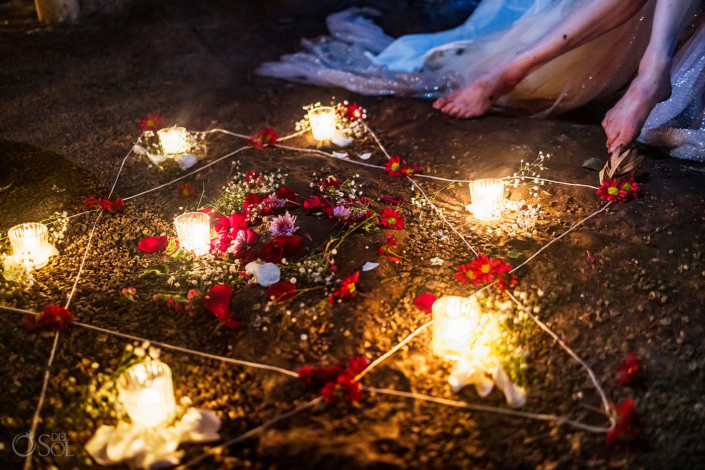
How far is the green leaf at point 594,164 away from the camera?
3.17m

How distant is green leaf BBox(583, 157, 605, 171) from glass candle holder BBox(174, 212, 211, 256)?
2.33 metres

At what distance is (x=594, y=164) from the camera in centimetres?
319

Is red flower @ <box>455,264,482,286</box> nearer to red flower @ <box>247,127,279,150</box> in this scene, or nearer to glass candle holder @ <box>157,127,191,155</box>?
red flower @ <box>247,127,279,150</box>

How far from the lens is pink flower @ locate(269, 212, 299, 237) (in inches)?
104

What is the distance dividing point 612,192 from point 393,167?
1.30 meters

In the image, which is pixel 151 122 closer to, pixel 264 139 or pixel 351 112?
pixel 264 139

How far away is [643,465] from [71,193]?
3.39 metres

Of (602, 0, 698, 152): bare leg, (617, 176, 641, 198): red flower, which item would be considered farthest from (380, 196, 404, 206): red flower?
(602, 0, 698, 152): bare leg

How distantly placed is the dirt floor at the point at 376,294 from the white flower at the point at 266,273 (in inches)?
3.3

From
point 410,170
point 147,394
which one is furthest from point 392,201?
point 147,394

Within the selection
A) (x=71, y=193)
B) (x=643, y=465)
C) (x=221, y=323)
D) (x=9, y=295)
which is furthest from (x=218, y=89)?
(x=643, y=465)

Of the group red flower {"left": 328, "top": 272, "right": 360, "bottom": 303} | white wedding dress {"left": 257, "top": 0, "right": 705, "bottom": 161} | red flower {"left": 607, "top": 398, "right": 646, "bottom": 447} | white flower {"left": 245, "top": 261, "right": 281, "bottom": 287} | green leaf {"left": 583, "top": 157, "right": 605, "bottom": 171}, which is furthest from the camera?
white wedding dress {"left": 257, "top": 0, "right": 705, "bottom": 161}

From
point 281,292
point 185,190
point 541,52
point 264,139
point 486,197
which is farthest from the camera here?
point 264,139

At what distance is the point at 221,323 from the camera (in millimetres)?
2232
